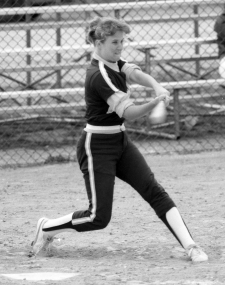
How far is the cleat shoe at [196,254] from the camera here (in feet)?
13.8

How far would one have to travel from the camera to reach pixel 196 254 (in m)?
4.23

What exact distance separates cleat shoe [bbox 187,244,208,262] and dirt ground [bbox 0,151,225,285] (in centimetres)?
4

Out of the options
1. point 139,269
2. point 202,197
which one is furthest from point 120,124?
point 202,197

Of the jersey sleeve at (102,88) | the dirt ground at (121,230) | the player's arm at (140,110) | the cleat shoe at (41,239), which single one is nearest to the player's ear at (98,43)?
the jersey sleeve at (102,88)

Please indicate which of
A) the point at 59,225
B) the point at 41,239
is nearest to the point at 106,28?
the point at 59,225

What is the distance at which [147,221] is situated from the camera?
213 inches

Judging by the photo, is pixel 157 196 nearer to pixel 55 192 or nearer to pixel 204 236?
pixel 204 236

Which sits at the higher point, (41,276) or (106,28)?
(106,28)

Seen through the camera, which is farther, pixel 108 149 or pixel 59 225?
pixel 59 225

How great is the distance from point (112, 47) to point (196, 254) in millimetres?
1333

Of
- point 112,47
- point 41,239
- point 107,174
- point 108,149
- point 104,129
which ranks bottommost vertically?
point 41,239

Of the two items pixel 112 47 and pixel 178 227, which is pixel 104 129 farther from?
pixel 178 227

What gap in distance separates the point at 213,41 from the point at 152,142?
5.57 feet

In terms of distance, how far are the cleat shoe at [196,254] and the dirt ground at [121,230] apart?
4 centimetres
